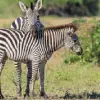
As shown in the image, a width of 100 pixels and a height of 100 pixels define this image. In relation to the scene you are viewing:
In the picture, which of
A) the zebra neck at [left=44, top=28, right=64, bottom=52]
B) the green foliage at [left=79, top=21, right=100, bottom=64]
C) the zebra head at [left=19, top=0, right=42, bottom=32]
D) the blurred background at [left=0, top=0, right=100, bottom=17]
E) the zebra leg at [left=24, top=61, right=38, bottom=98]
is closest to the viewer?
the zebra leg at [left=24, top=61, right=38, bottom=98]

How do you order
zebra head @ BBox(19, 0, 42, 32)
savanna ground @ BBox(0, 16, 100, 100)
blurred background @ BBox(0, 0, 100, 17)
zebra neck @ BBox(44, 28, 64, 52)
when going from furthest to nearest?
blurred background @ BBox(0, 0, 100, 17) < savanna ground @ BBox(0, 16, 100, 100) < zebra head @ BBox(19, 0, 42, 32) < zebra neck @ BBox(44, 28, 64, 52)

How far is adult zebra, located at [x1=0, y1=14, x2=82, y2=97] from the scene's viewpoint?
10773 mm

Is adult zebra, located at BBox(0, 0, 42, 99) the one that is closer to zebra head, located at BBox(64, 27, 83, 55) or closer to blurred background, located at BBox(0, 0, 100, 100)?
zebra head, located at BBox(64, 27, 83, 55)

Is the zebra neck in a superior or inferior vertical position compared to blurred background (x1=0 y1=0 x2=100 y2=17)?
inferior

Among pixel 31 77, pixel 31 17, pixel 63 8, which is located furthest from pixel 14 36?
pixel 63 8

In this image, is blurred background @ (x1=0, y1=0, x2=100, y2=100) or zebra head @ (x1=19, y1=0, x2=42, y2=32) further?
blurred background @ (x1=0, y1=0, x2=100, y2=100)

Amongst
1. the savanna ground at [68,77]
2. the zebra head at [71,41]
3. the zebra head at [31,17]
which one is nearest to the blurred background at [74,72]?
the savanna ground at [68,77]

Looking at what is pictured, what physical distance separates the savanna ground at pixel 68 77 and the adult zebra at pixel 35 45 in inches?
33.6

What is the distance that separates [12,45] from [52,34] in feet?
3.08

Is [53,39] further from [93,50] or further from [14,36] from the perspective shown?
[93,50]

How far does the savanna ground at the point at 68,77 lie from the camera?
39.1 ft

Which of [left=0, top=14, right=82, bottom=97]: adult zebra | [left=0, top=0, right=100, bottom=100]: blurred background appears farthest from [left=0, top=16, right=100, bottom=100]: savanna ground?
[left=0, top=14, right=82, bottom=97]: adult zebra

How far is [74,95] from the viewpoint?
37.9ft

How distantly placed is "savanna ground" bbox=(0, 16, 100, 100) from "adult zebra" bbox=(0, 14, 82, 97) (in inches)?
33.6
